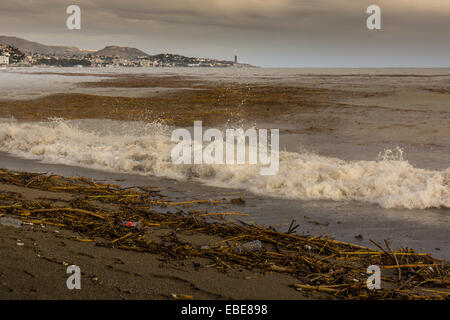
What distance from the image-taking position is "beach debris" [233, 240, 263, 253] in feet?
13.3

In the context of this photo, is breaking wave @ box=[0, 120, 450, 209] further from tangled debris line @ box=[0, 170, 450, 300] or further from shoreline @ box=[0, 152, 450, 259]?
tangled debris line @ box=[0, 170, 450, 300]

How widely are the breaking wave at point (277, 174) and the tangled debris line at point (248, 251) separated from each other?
1.89m

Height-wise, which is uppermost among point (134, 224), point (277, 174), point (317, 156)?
point (317, 156)

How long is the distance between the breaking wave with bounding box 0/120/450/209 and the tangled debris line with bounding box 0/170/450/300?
6.21ft

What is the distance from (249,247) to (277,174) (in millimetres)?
3600

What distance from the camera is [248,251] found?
13.2ft

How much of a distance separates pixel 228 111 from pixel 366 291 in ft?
55.4

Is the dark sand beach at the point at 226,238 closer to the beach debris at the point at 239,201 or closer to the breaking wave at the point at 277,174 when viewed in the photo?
the beach debris at the point at 239,201

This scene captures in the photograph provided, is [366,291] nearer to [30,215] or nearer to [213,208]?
[213,208]

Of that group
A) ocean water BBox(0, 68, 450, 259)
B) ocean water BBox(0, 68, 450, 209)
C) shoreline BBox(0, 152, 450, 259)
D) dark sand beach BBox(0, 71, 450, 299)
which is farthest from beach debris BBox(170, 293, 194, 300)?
ocean water BBox(0, 68, 450, 209)

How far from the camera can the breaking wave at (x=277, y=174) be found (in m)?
6.53

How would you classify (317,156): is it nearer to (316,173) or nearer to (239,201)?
(316,173)

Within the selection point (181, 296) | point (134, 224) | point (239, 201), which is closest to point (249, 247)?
point (181, 296)

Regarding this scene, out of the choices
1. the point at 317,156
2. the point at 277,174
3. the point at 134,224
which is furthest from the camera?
the point at 317,156
